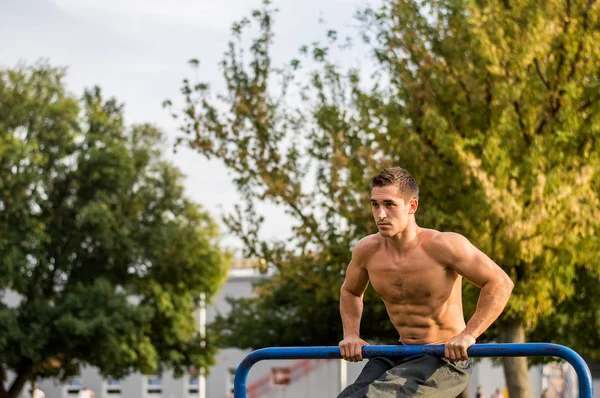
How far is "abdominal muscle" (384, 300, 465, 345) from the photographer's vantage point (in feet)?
16.8

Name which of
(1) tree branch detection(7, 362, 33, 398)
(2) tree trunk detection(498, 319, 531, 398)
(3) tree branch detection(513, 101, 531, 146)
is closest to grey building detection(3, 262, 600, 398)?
(1) tree branch detection(7, 362, 33, 398)

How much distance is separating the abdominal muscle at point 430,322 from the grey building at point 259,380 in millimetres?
18507

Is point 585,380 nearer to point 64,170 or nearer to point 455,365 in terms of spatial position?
point 455,365

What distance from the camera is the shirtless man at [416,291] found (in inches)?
191

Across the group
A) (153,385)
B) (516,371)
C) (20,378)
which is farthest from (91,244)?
(516,371)

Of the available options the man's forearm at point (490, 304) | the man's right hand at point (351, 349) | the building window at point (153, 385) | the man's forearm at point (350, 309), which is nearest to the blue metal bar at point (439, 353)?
the man's right hand at point (351, 349)

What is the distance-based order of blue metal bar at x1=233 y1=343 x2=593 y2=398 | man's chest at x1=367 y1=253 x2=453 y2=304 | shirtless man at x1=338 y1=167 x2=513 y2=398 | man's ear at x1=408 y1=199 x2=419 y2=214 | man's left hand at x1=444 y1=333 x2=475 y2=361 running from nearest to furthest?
1. blue metal bar at x1=233 y1=343 x2=593 y2=398
2. man's left hand at x1=444 y1=333 x2=475 y2=361
3. shirtless man at x1=338 y1=167 x2=513 y2=398
4. man's ear at x1=408 y1=199 x2=419 y2=214
5. man's chest at x1=367 y1=253 x2=453 y2=304

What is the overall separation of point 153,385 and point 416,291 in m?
48.6

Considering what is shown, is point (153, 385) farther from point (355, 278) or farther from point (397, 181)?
point (397, 181)

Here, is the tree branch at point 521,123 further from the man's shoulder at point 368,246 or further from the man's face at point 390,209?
the man's face at point 390,209

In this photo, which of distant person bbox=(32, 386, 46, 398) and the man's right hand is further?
distant person bbox=(32, 386, 46, 398)

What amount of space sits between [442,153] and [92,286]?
20.7 meters

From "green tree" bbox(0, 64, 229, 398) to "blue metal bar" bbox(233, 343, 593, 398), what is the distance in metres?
28.4

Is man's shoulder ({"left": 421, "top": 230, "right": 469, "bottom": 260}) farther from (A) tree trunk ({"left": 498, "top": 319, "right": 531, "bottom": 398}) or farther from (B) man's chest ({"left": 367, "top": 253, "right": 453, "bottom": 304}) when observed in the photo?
(A) tree trunk ({"left": 498, "top": 319, "right": 531, "bottom": 398})
